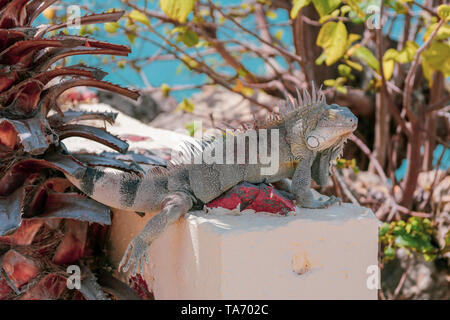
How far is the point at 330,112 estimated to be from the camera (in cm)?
190

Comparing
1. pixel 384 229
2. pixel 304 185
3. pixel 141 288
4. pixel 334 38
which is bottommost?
pixel 384 229

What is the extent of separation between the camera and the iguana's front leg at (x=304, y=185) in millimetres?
1943

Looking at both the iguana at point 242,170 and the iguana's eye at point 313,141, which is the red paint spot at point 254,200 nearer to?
→ the iguana at point 242,170

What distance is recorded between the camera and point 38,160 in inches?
75.7

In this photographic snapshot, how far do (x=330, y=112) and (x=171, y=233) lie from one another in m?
0.70

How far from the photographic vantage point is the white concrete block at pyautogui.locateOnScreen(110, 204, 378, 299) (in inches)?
67.4

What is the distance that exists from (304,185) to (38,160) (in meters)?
0.93

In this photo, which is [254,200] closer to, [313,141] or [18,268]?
[313,141]

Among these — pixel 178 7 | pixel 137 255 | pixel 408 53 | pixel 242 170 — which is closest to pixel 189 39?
pixel 178 7

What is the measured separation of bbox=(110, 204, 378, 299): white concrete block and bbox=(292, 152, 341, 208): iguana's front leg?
37 mm

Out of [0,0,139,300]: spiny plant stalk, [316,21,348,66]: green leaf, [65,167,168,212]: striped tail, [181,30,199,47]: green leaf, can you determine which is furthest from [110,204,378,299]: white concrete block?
[181,30,199,47]: green leaf

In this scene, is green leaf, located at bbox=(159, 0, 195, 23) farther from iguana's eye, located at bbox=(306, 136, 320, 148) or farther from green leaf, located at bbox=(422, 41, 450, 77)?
green leaf, located at bbox=(422, 41, 450, 77)
